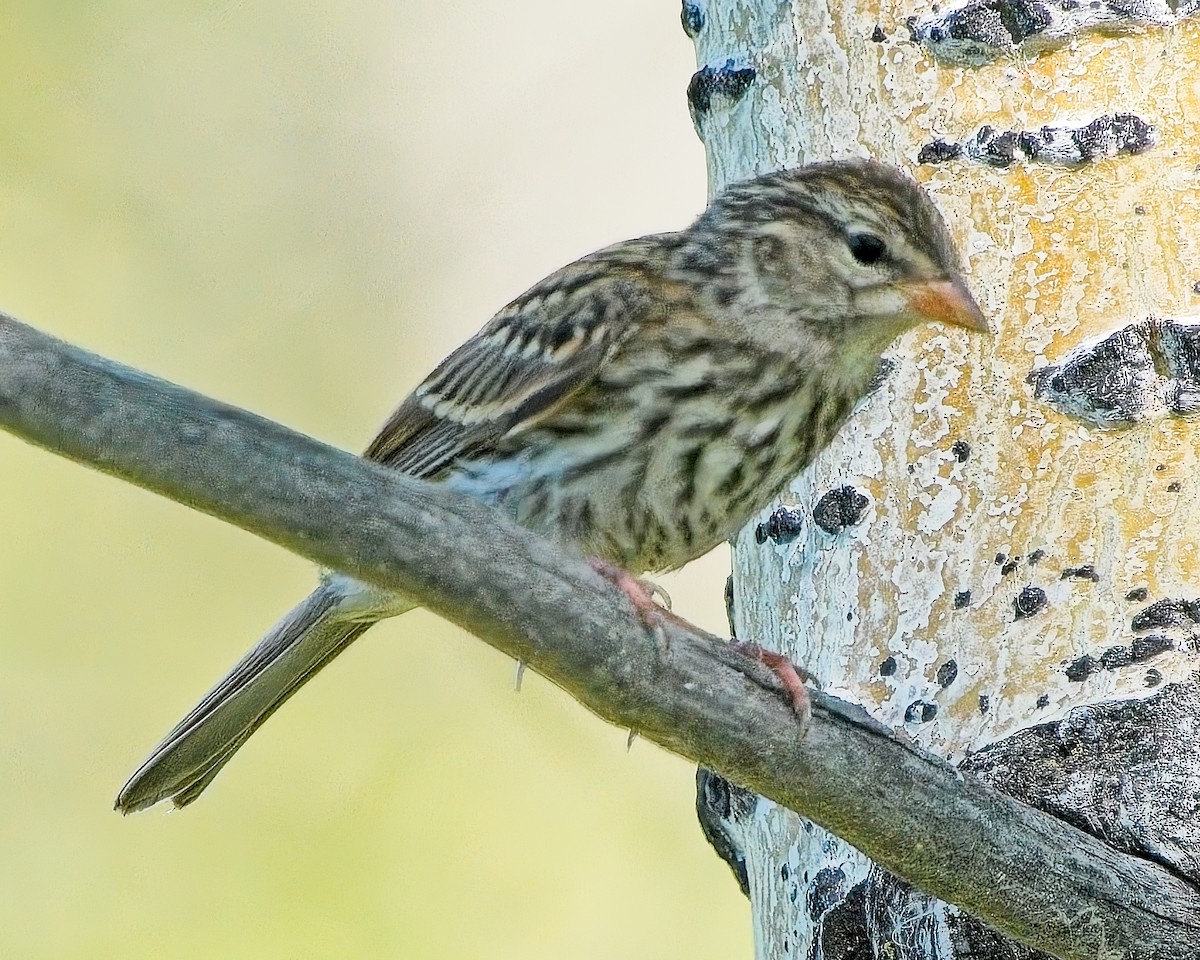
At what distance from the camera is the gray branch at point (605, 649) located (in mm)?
1694

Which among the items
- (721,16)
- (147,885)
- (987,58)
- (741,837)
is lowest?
(147,885)

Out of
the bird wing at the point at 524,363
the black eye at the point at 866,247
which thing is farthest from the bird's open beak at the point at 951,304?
the bird wing at the point at 524,363

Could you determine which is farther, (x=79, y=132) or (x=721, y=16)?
(x=79, y=132)

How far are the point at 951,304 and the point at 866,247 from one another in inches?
14.3

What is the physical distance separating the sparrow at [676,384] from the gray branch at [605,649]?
784 millimetres

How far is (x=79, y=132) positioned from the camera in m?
5.79

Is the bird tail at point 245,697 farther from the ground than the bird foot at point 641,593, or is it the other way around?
the bird foot at point 641,593

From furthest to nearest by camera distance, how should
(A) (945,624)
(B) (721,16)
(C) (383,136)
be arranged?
(C) (383,136) < (B) (721,16) < (A) (945,624)

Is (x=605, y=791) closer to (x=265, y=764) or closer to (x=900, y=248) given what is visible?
(x=265, y=764)

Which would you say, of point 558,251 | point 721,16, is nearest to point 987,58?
point 721,16

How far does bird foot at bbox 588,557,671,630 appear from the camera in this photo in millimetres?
1896

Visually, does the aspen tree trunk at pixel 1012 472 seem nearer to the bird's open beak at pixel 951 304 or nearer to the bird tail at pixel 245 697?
the bird's open beak at pixel 951 304

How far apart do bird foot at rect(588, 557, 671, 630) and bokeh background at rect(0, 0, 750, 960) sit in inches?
90.0

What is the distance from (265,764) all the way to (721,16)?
110 inches
